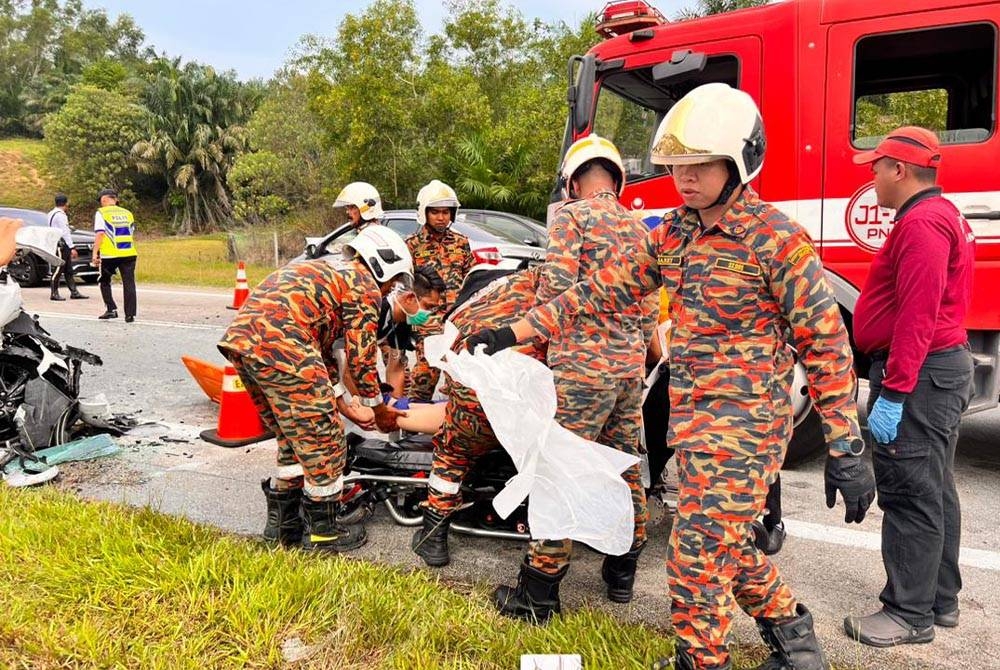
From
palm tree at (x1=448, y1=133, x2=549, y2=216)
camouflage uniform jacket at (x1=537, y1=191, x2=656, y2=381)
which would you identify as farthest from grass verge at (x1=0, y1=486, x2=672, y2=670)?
palm tree at (x1=448, y1=133, x2=549, y2=216)

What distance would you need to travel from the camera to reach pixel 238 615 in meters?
2.70

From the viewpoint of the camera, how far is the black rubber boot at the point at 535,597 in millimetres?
2855

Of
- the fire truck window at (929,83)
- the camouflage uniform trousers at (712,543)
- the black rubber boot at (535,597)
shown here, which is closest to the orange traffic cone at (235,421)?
the black rubber boot at (535,597)

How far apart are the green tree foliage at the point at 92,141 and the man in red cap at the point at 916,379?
4193 centimetres

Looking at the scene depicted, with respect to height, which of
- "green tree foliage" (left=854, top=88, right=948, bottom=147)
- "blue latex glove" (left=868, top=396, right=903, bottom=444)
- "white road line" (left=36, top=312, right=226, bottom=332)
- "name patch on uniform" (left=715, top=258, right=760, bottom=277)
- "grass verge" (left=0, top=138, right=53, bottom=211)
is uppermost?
"grass verge" (left=0, top=138, right=53, bottom=211)

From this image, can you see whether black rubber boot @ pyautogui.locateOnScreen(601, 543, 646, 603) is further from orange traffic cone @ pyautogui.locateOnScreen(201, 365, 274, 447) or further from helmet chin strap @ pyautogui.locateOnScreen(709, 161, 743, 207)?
orange traffic cone @ pyautogui.locateOnScreen(201, 365, 274, 447)

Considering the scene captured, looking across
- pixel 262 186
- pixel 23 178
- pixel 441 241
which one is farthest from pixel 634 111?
pixel 23 178

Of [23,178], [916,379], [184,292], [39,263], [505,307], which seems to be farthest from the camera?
[23,178]

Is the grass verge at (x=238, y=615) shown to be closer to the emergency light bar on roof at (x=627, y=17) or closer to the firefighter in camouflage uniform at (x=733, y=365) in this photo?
the firefighter in camouflage uniform at (x=733, y=365)

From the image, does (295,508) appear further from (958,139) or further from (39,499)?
(958,139)

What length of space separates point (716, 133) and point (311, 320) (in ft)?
6.41

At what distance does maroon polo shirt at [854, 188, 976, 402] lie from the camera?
2.60 m

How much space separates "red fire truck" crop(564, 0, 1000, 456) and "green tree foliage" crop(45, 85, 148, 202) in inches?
1567

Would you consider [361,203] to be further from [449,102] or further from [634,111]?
[449,102]
